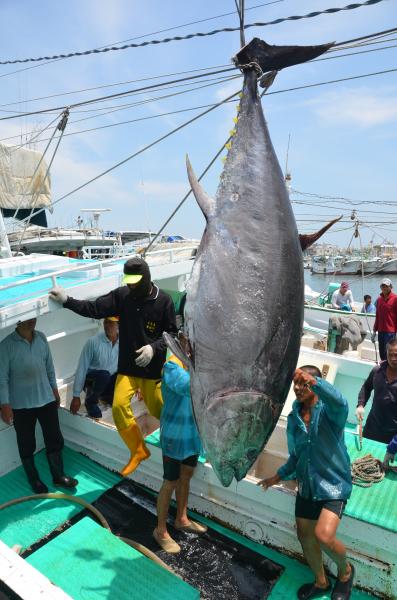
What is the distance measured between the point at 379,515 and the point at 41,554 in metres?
2.32

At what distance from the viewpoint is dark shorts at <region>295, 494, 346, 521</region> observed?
2.63m

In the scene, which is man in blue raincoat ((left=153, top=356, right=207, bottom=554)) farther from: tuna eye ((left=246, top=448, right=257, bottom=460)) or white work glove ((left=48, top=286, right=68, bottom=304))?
tuna eye ((left=246, top=448, right=257, bottom=460))

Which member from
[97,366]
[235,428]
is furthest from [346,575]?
[97,366]

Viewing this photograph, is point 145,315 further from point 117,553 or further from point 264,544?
point 264,544

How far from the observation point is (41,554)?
8.97ft

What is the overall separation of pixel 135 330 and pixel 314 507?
5.77ft

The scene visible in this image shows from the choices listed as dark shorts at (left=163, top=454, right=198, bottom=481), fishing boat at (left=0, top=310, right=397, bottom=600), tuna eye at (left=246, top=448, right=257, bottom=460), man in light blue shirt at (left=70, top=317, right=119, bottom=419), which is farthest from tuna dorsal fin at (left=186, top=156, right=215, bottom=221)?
man in light blue shirt at (left=70, top=317, right=119, bottom=419)

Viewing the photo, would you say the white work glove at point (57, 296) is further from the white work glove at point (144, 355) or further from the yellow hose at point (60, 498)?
the yellow hose at point (60, 498)

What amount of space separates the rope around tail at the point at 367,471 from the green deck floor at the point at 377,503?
4 centimetres

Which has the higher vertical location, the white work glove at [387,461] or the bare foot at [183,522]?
the white work glove at [387,461]

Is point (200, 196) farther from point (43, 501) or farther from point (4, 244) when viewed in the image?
point (4, 244)

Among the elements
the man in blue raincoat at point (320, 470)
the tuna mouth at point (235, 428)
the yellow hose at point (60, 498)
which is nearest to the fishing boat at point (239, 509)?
the yellow hose at point (60, 498)

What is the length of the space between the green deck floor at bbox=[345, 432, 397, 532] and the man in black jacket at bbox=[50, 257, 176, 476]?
1.67m

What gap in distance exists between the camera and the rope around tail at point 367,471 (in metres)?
3.29
